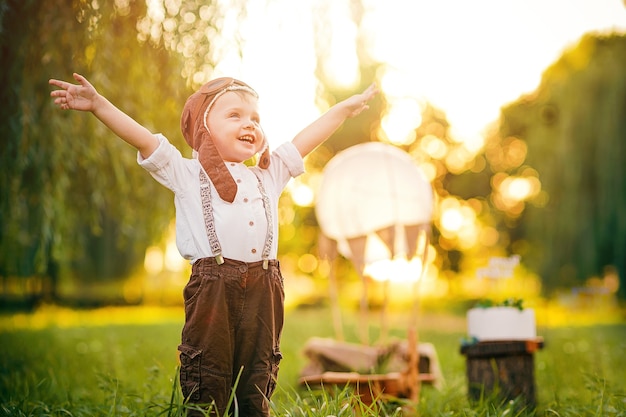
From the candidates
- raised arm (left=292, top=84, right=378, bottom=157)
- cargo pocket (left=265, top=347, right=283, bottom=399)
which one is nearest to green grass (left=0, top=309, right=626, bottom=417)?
cargo pocket (left=265, top=347, right=283, bottom=399)

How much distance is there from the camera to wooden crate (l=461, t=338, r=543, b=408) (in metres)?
4.25

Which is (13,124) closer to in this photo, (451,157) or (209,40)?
Answer: (209,40)

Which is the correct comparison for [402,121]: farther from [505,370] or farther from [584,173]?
[505,370]

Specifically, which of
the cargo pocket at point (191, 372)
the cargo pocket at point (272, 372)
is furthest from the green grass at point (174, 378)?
the cargo pocket at point (272, 372)

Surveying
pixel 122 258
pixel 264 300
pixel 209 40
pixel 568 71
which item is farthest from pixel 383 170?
pixel 122 258

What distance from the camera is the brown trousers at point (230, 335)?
2490 millimetres

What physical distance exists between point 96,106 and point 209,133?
0.45m

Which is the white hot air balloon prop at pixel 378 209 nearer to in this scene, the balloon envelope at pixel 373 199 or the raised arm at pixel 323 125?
the balloon envelope at pixel 373 199

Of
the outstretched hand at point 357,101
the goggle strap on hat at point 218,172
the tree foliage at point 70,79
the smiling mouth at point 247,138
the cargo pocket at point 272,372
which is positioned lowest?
the cargo pocket at point 272,372

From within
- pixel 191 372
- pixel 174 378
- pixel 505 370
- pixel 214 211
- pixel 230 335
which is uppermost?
pixel 214 211

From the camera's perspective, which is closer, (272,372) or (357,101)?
(272,372)

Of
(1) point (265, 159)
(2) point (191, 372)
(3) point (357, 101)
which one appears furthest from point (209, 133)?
(2) point (191, 372)

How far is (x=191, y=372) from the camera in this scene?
251cm

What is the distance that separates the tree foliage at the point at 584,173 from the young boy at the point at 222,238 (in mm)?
10817
